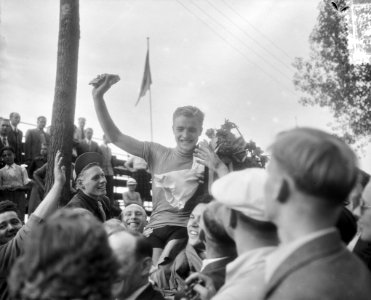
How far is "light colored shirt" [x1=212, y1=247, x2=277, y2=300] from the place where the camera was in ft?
5.58

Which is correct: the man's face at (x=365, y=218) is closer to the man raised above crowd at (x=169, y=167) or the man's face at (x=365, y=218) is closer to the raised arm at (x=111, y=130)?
the man raised above crowd at (x=169, y=167)

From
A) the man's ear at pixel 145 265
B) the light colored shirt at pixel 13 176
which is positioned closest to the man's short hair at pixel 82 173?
the man's ear at pixel 145 265

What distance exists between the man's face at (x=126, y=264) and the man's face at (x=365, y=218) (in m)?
1.26

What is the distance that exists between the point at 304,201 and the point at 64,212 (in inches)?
26.9

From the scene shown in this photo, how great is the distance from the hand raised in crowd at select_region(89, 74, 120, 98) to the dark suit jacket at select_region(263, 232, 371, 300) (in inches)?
116

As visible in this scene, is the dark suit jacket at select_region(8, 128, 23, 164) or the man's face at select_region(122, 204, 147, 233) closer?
the man's face at select_region(122, 204, 147, 233)

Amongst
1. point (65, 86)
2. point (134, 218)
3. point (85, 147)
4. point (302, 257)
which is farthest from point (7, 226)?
point (85, 147)

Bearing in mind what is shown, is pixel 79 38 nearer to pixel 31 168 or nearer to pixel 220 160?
pixel 31 168

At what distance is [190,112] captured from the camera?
13.5 feet

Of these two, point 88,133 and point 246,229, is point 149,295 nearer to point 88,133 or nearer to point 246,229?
point 246,229

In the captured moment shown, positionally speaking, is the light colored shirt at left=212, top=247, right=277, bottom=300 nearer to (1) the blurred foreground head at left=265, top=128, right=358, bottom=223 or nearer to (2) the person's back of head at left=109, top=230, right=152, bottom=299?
(1) the blurred foreground head at left=265, top=128, right=358, bottom=223

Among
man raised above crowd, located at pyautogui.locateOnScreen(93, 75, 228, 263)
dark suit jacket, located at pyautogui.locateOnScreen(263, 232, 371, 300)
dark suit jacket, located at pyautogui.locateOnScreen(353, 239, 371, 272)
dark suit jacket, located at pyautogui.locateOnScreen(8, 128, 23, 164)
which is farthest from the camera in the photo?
dark suit jacket, located at pyautogui.locateOnScreen(8, 128, 23, 164)

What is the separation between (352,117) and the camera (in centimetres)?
1819

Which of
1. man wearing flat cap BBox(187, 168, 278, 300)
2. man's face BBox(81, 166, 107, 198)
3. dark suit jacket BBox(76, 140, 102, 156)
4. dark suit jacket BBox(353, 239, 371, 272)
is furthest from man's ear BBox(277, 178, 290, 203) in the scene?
dark suit jacket BBox(76, 140, 102, 156)
